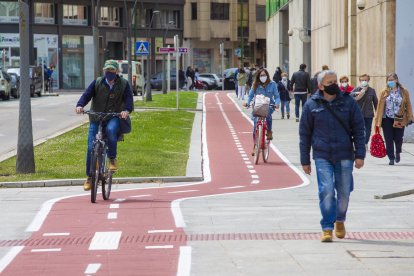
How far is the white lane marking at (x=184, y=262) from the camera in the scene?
9170mm

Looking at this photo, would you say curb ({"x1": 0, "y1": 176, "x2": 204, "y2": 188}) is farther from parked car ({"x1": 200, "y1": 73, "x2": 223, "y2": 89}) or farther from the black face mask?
parked car ({"x1": 200, "y1": 73, "x2": 223, "y2": 89})

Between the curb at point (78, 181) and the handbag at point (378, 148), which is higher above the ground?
the handbag at point (378, 148)

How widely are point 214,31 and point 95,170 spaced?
93.9 metres

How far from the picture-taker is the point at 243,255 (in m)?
10.1

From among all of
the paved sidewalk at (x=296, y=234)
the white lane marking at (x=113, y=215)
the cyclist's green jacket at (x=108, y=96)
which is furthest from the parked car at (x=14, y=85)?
the white lane marking at (x=113, y=215)

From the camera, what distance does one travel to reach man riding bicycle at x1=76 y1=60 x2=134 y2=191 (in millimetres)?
15336

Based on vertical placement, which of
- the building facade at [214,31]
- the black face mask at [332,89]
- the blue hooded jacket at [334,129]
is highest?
the building facade at [214,31]

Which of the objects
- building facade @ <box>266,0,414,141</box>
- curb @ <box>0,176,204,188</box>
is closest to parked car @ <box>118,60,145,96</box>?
building facade @ <box>266,0,414,141</box>

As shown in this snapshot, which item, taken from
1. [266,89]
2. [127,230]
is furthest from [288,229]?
[266,89]

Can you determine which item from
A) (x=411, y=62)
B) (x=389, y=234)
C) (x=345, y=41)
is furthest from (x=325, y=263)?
(x=345, y=41)

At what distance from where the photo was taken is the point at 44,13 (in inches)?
3632

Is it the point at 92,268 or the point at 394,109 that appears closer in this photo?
the point at 92,268

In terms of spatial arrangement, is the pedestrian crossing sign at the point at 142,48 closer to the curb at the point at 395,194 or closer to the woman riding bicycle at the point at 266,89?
the woman riding bicycle at the point at 266,89

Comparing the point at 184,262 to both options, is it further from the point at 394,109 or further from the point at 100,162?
the point at 394,109
